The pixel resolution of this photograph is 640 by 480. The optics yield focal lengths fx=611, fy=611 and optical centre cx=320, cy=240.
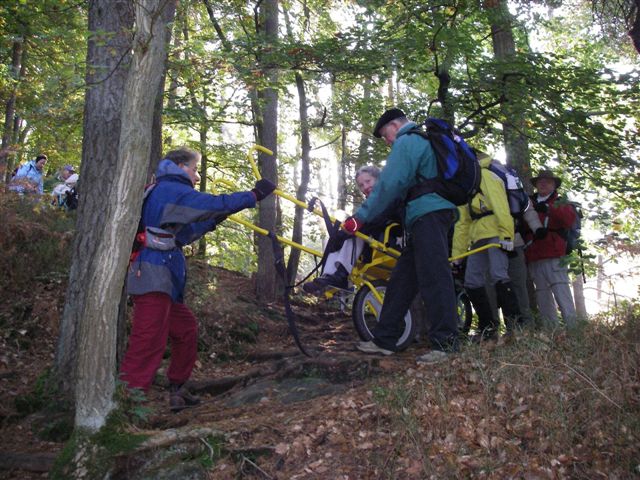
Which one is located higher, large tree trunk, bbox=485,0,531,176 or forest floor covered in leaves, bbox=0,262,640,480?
large tree trunk, bbox=485,0,531,176

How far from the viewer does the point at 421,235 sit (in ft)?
17.5

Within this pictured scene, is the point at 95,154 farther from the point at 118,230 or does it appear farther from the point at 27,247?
the point at 27,247

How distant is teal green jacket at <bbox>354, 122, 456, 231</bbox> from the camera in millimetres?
5277

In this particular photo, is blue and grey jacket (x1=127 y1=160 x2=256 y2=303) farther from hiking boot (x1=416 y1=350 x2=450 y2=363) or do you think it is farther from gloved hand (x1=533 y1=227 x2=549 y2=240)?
gloved hand (x1=533 y1=227 x2=549 y2=240)

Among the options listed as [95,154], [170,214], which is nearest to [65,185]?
[95,154]

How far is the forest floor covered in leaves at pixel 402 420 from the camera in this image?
344cm

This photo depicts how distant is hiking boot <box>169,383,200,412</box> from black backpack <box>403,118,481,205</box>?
2.71 m

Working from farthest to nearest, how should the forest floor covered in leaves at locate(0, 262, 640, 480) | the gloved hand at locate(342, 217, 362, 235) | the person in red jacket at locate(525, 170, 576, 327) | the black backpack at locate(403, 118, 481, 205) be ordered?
the person in red jacket at locate(525, 170, 576, 327) < the gloved hand at locate(342, 217, 362, 235) < the black backpack at locate(403, 118, 481, 205) < the forest floor covered in leaves at locate(0, 262, 640, 480)

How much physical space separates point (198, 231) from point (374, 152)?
487cm

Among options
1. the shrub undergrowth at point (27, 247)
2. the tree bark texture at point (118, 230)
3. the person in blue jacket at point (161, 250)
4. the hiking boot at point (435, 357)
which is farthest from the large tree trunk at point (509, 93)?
the shrub undergrowth at point (27, 247)

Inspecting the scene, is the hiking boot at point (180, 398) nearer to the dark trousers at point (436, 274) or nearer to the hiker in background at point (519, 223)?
the dark trousers at point (436, 274)

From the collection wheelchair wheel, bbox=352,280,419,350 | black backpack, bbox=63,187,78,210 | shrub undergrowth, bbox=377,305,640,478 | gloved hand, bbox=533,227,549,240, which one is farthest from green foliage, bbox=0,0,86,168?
gloved hand, bbox=533,227,549,240

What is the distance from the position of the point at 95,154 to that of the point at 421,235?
300cm

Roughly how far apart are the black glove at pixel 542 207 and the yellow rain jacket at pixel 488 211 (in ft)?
2.89
